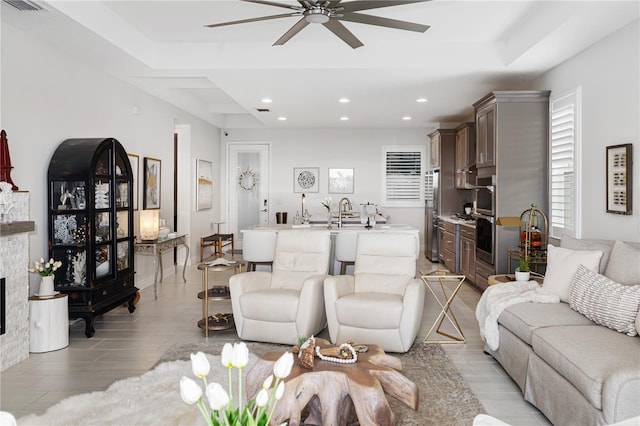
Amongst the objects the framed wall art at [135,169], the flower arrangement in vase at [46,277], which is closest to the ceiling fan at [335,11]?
the flower arrangement in vase at [46,277]

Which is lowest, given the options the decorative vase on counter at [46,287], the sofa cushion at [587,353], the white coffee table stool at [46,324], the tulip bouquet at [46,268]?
the white coffee table stool at [46,324]

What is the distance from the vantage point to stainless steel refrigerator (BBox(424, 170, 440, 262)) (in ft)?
28.8

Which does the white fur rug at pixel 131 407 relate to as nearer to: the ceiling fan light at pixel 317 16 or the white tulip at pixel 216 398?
the white tulip at pixel 216 398

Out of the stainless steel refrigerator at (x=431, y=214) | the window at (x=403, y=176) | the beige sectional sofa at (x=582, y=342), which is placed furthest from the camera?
the window at (x=403, y=176)

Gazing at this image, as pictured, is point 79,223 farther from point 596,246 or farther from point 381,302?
point 596,246

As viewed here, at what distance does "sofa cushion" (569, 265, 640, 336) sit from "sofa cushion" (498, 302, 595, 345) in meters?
0.07

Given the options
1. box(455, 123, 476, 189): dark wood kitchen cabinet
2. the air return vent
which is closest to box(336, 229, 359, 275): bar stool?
box(455, 123, 476, 189): dark wood kitchen cabinet

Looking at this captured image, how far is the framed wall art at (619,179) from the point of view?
12.2 ft

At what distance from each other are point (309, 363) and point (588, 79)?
3794mm

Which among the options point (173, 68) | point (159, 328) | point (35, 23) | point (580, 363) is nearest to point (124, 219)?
point (159, 328)

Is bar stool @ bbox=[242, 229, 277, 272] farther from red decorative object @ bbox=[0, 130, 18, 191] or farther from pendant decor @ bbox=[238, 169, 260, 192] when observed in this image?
pendant decor @ bbox=[238, 169, 260, 192]

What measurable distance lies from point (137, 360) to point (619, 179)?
166 inches

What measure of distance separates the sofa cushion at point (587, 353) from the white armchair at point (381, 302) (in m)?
1.09

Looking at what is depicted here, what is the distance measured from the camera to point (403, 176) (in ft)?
33.1
